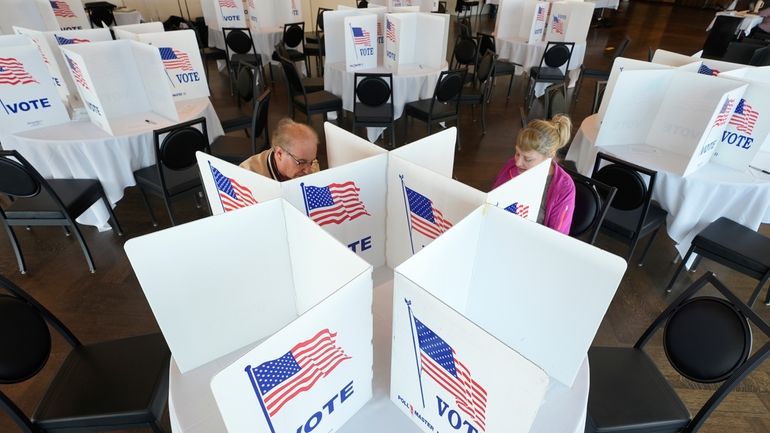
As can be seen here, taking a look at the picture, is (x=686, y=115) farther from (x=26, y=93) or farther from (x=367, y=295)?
(x=26, y=93)

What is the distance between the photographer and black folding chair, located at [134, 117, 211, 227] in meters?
2.45

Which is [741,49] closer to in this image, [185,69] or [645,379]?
[645,379]

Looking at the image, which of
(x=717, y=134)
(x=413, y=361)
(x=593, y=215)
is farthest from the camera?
(x=717, y=134)

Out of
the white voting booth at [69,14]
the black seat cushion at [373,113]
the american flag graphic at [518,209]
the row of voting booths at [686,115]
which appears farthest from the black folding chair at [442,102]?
the white voting booth at [69,14]

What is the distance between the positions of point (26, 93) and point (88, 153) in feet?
1.88

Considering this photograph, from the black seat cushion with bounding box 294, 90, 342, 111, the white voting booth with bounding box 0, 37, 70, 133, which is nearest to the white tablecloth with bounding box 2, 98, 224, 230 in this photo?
the white voting booth with bounding box 0, 37, 70, 133

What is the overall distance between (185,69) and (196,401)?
3028 millimetres

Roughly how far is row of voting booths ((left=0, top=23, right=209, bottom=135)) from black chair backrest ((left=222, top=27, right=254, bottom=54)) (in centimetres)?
208

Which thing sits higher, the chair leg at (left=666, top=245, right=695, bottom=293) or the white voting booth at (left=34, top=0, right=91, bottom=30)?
the white voting booth at (left=34, top=0, right=91, bottom=30)

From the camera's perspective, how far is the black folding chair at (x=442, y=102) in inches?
144

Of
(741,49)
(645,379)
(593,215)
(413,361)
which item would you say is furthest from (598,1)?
(413,361)

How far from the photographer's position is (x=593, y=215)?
2078 millimetres

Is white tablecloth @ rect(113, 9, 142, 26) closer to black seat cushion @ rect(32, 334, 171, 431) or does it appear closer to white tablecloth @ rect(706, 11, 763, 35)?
black seat cushion @ rect(32, 334, 171, 431)

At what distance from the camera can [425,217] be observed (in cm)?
137
